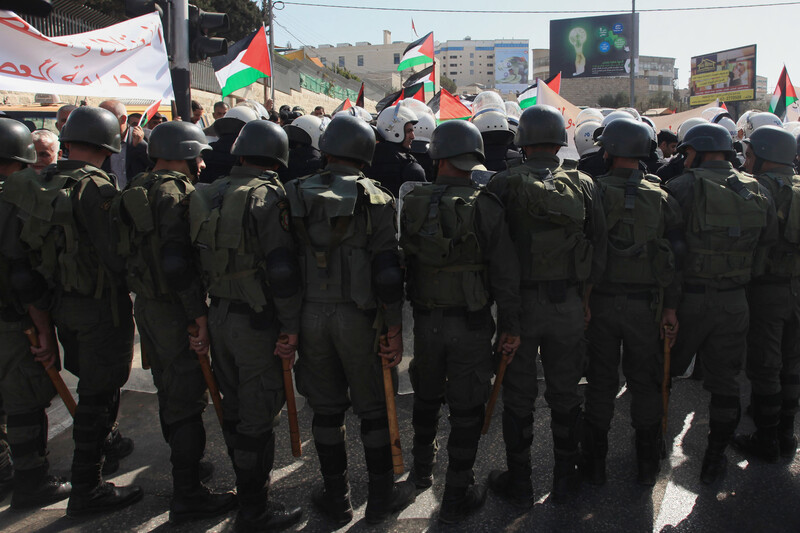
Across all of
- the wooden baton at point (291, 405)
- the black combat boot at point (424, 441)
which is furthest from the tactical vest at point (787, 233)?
the wooden baton at point (291, 405)

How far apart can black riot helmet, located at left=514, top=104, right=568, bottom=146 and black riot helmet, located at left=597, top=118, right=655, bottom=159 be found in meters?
0.33

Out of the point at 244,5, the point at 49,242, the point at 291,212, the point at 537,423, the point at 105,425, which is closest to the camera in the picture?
the point at 291,212

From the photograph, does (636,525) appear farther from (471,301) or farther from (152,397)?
(152,397)

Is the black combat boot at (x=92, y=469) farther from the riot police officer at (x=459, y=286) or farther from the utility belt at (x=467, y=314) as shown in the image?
the utility belt at (x=467, y=314)

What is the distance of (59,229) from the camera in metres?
3.41

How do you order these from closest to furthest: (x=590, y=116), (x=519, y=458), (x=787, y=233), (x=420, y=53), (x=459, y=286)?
(x=459, y=286) → (x=519, y=458) → (x=787, y=233) → (x=590, y=116) → (x=420, y=53)

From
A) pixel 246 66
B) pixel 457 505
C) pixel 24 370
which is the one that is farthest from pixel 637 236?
pixel 246 66

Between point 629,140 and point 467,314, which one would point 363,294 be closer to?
point 467,314

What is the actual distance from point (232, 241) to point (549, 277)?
1762mm

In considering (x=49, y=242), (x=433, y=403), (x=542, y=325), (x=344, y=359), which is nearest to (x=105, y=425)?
(x=49, y=242)

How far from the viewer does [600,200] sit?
352 cm

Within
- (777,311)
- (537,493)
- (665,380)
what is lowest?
(537,493)

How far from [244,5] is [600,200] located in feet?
113

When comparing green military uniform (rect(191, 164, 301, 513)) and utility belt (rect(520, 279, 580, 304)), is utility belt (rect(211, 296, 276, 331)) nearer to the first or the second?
green military uniform (rect(191, 164, 301, 513))
